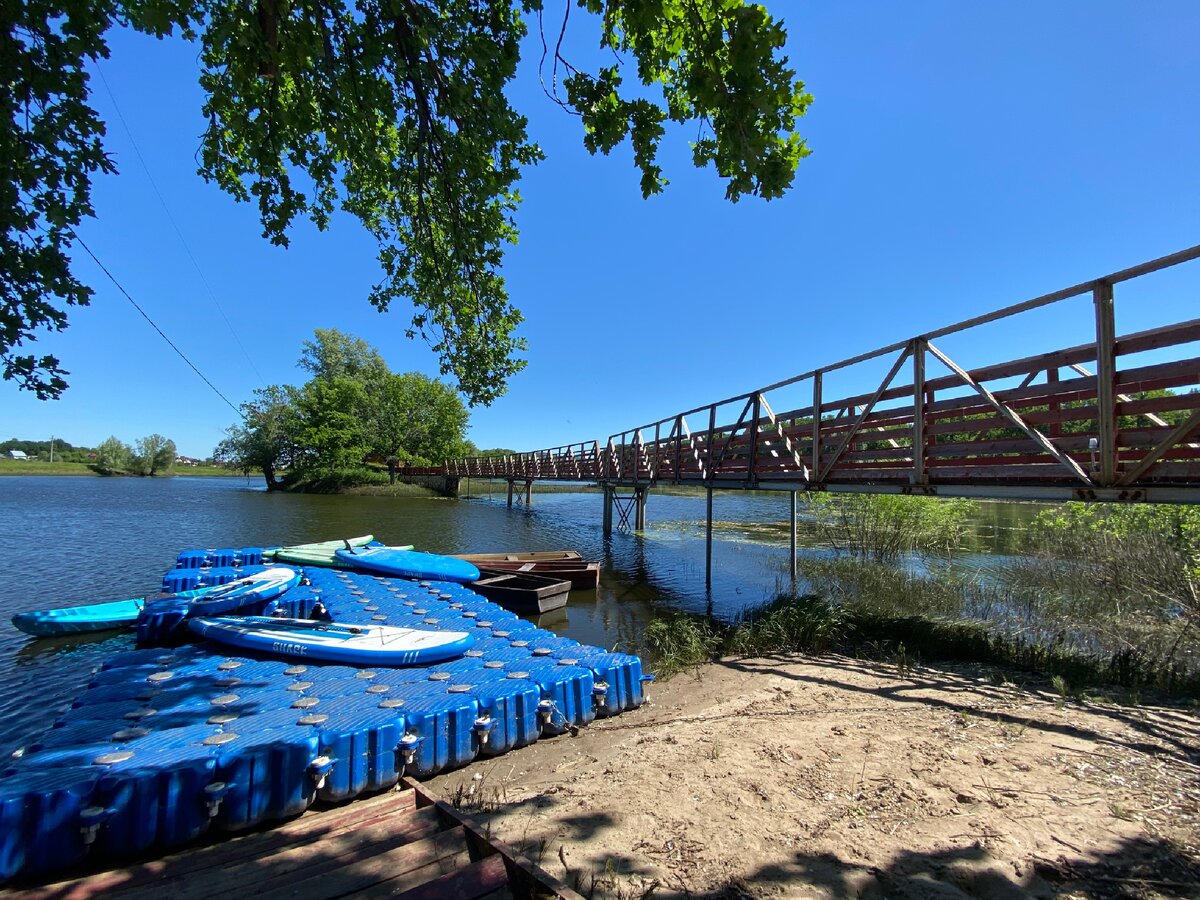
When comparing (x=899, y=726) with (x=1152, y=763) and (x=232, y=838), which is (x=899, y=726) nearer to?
(x=1152, y=763)

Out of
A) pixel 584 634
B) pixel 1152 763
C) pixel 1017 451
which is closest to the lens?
pixel 1152 763

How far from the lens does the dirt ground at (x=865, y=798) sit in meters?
3.00

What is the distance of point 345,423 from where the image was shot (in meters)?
59.3

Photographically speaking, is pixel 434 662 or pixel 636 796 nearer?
pixel 636 796

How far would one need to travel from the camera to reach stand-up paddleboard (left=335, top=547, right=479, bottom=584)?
1207 cm

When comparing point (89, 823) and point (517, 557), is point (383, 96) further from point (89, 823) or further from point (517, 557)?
point (517, 557)

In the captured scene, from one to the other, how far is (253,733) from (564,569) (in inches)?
414

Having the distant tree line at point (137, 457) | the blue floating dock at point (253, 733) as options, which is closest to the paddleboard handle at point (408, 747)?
the blue floating dock at point (253, 733)

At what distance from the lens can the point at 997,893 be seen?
112 inches

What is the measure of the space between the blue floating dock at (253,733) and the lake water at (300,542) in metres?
2.53

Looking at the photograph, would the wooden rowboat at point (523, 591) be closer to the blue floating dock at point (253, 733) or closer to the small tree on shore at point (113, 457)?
the blue floating dock at point (253, 733)

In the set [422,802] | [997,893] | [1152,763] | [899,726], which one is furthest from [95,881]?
[1152,763]

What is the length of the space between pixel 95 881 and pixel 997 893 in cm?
491

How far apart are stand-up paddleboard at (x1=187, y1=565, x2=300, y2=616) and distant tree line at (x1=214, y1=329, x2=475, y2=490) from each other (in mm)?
51546
